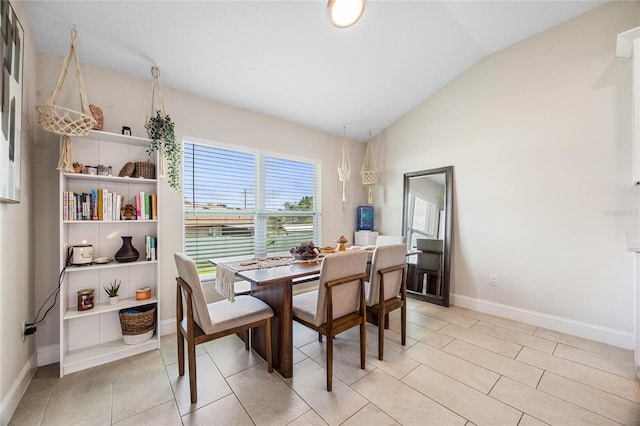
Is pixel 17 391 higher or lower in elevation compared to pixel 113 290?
lower

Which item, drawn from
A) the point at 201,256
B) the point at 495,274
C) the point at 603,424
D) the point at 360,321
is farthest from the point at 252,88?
the point at 603,424

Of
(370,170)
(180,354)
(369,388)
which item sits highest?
(370,170)

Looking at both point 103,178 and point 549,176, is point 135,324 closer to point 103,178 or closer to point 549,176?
point 103,178

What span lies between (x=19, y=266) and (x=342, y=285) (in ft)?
7.37

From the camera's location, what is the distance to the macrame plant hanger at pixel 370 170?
13.9ft

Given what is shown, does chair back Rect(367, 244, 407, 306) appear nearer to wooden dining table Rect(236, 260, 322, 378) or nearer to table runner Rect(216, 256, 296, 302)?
wooden dining table Rect(236, 260, 322, 378)

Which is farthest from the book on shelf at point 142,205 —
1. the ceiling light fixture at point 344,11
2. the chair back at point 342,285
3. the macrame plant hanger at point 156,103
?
the ceiling light fixture at point 344,11

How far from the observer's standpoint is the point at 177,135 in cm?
271

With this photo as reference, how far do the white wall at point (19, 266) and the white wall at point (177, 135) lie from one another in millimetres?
89

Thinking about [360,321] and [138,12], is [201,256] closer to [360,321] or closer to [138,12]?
[360,321]

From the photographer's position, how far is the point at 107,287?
91.5 inches

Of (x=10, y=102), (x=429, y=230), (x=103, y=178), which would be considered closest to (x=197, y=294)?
(x=103, y=178)

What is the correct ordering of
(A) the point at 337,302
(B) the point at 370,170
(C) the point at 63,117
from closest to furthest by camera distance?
1. (C) the point at 63,117
2. (A) the point at 337,302
3. (B) the point at 370,170

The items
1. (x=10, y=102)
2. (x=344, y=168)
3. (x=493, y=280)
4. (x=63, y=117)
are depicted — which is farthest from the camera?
(x=344, y=168)
